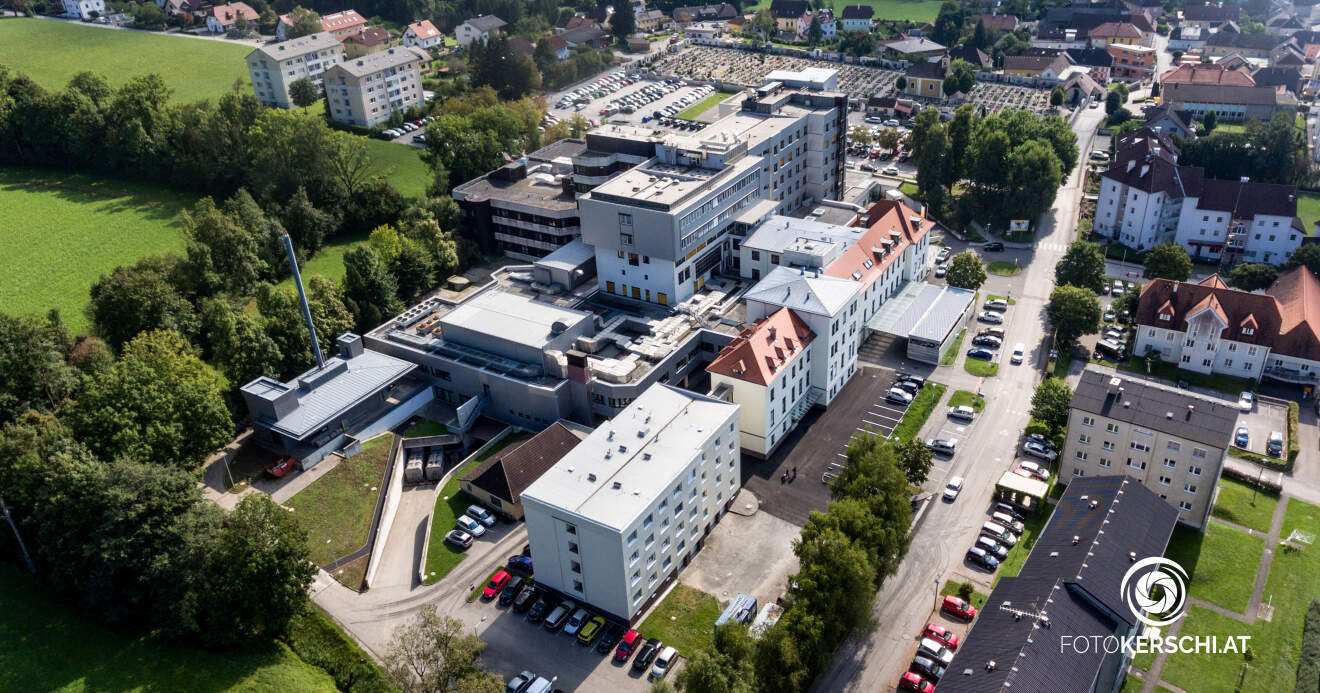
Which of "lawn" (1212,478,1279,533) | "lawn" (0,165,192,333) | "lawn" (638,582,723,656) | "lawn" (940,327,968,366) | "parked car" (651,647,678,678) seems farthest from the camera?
"lawn" (0,165,192,333)

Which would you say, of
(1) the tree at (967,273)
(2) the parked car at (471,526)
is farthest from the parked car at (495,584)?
(1) the tree at (967,273)

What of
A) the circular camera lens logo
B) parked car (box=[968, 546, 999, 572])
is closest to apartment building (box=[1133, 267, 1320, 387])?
the circular camera lens logo

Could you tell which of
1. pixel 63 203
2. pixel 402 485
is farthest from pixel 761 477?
pixel 63 203

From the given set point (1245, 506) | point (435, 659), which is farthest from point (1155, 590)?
point (435, 659)

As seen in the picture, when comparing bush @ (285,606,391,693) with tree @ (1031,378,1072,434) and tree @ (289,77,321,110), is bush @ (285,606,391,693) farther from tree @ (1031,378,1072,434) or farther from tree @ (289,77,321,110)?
tree @ (289,77,321,110)

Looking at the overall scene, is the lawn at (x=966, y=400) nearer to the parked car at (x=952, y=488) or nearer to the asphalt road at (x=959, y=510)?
the asphalt road at (x=959, y=510)

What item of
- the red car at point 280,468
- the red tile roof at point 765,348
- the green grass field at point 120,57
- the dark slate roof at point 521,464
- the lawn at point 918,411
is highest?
the green grass field at point 120,57
